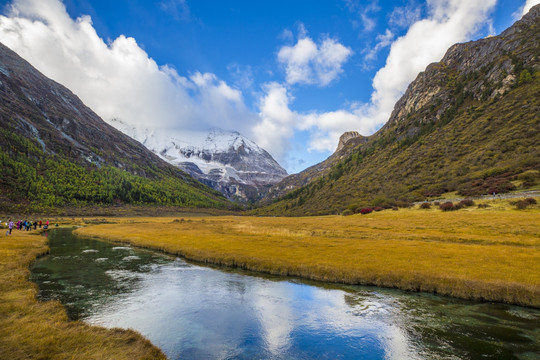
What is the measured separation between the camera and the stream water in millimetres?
16891

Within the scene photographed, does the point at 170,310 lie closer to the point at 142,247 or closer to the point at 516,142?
the point at 142,247

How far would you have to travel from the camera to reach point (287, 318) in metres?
22.3

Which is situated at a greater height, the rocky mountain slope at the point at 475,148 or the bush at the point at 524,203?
the rocky mountain slope at the point at 475,148

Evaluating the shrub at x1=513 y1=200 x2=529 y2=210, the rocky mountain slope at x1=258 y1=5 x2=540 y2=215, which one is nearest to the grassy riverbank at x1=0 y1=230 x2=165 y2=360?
the shrub at x1=513 y1=200 x2=529 y2=210

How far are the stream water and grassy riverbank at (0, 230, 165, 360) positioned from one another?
5.65 ft

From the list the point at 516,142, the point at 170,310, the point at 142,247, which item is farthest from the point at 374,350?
Result: the point at 516,142

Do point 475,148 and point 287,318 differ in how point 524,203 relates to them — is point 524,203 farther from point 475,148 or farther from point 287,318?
point 475,148

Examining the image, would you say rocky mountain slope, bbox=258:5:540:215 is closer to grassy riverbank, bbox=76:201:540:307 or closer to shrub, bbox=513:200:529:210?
shrub, bbox=513:200:529:210

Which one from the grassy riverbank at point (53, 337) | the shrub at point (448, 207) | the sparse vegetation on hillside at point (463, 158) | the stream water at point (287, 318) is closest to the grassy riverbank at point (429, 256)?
the stream water at point (287, 318)

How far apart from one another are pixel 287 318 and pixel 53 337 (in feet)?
52.1

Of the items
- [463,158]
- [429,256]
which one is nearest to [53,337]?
[429,256]

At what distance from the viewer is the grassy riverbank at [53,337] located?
44.6ft

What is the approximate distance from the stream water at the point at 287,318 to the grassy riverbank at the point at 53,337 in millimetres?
1721

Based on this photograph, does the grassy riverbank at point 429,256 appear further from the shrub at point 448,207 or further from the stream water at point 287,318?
the shrub at point 448,207
